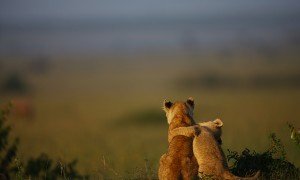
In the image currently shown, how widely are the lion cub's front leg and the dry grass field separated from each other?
190 centimetres

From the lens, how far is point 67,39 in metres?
176

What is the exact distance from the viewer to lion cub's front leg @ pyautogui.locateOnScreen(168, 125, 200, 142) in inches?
363

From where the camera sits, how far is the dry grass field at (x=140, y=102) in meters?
19.7

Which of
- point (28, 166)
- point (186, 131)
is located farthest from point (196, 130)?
point (28, 166)

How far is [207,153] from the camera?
9.05 m

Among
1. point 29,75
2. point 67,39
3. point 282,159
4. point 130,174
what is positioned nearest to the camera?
point 282,159

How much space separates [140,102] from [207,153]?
1649 inches

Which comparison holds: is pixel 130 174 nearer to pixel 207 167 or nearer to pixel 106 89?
pixel 207 167

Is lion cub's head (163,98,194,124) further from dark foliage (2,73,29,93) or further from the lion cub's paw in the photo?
dark foliage (2,73,29,93)

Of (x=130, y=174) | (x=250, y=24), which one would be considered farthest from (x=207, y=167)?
(x=250, y=24)

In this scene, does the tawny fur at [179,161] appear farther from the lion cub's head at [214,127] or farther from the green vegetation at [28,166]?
the green vegetation at [28,166]

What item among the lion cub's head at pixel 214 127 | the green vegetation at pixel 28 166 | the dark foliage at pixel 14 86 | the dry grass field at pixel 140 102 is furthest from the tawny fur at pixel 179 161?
the dark foliage at pixel 14 86

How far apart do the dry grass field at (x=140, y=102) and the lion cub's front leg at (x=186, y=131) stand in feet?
6.23

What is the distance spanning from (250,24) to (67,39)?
43.5 meters
